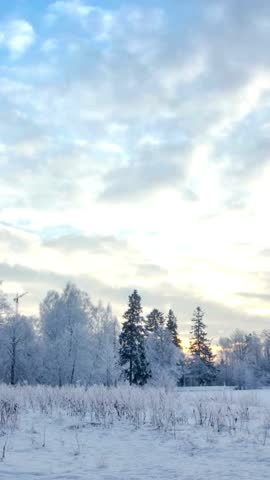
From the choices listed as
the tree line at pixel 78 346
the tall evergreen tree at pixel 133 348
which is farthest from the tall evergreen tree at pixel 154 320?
the tall evergreen tree at pixel 133 348

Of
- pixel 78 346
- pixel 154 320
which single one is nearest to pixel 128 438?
pixel 78 346

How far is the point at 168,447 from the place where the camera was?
10.3 metres

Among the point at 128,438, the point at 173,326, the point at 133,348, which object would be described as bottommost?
the point at 128,438

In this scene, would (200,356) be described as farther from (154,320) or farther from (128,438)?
(128,438)

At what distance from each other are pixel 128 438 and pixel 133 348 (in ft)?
130

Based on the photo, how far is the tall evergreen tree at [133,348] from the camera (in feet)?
166

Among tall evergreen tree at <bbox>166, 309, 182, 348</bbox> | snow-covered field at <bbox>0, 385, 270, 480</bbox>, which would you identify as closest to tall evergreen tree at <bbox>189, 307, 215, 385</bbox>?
tall evergreen tree at <bbox>166, 309, 182, 348</bbox>

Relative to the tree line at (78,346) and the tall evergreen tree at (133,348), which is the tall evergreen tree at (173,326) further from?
the tall evergreen tree at (133,348)

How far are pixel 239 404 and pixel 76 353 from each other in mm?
31064

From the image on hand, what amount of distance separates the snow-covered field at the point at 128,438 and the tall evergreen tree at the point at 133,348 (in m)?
32.2

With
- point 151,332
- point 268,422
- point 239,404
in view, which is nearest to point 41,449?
point 268,422

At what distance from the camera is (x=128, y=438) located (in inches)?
470

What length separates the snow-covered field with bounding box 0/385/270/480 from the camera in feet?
25.5

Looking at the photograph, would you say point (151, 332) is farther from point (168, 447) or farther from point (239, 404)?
point (168, 447)
